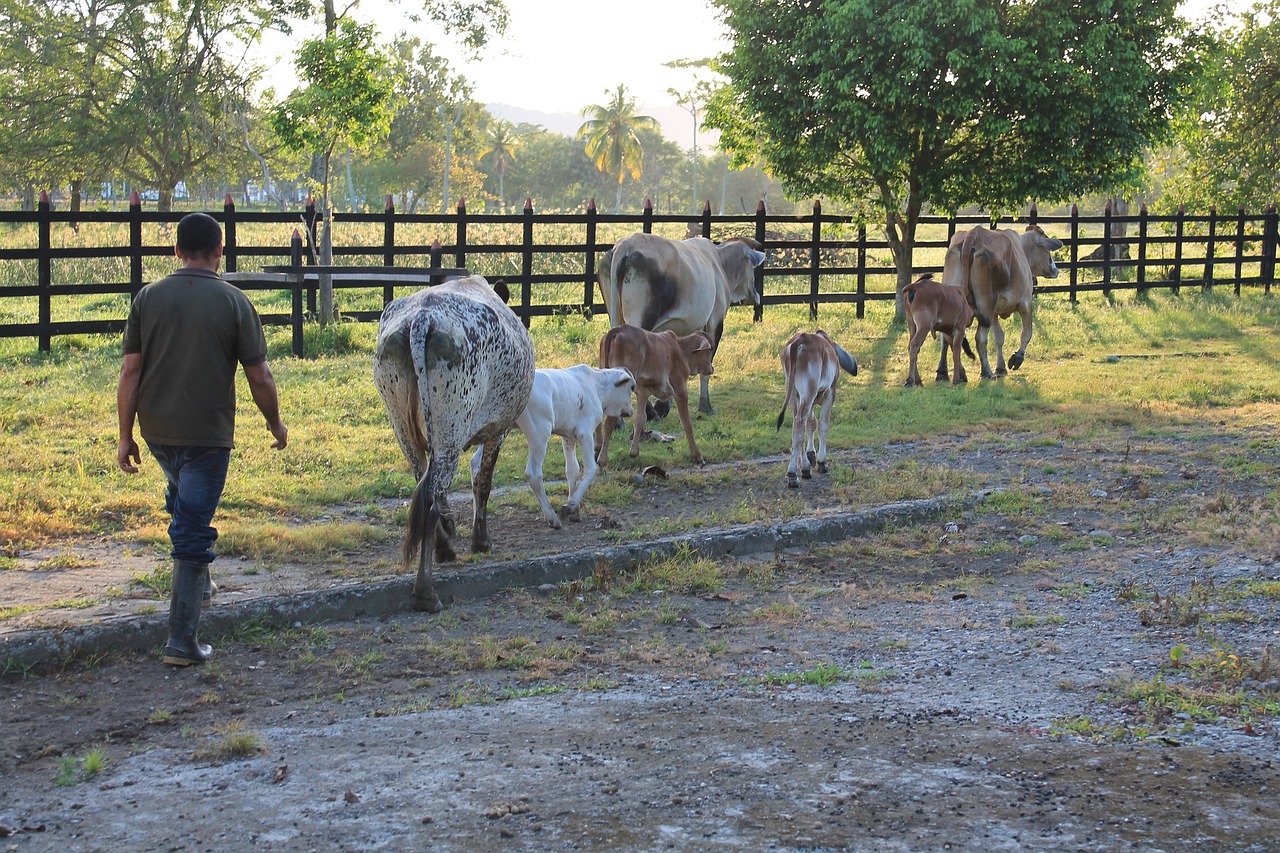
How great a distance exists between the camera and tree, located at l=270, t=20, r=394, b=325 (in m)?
16.5

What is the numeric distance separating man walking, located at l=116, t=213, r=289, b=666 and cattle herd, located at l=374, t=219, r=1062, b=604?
44.7 inches

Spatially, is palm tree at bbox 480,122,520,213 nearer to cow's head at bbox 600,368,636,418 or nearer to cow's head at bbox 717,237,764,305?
cow's head at bbox 717,237,764,305

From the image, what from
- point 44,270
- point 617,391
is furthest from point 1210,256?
point 44,270

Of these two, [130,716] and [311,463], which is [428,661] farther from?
[311,463]

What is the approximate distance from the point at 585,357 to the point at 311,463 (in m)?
5.72

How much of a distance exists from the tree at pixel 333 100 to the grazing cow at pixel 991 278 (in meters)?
7.82

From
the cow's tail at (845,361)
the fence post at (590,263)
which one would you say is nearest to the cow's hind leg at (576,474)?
the cow's tail at (845,361)

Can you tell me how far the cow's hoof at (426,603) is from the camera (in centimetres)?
643

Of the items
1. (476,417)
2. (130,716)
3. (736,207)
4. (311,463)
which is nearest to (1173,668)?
(476,417)

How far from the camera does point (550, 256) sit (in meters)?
31.1

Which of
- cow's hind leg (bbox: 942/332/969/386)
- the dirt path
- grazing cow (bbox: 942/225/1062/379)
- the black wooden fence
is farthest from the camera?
grazing cow (bbox: 942/225/1062/379)

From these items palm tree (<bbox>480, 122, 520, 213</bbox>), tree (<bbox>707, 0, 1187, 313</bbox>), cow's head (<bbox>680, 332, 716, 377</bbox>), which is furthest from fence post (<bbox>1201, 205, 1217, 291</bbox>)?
palm tree (<bbox>480, 122, 520, 213</bbox>)

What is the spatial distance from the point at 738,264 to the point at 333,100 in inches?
236

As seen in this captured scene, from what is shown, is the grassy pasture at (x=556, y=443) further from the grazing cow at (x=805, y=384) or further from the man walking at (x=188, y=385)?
the man walking at (x=188, y=385)
